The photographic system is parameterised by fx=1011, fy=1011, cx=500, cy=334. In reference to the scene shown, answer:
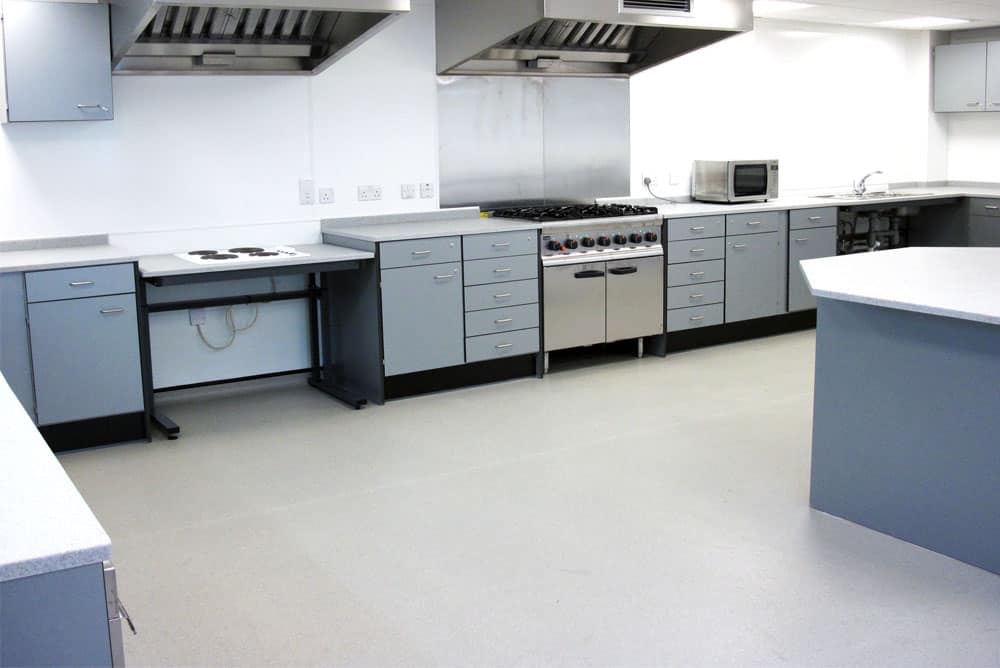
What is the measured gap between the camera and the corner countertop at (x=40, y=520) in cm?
140

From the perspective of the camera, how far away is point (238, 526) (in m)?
3.63

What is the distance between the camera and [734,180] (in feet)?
22.2

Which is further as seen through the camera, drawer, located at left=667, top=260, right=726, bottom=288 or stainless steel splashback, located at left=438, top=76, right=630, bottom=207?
drawer, located at left=667, top=260, right=726, bottom=288

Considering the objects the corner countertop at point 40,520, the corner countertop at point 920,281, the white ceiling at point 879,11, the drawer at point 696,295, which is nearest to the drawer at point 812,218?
the drawer at point 696,295

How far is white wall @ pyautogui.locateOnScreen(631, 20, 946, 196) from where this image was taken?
6.89m

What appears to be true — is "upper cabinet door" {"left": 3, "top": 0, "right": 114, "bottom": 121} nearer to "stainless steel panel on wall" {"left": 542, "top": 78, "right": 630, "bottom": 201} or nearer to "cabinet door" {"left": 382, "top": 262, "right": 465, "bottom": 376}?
"cabinet door" {"left": 382, "top": 262, "right": 465, "bottom": 376}

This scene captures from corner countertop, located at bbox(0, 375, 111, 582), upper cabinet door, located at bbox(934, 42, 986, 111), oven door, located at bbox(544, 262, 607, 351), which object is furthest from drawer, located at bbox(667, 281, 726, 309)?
corner countertop, located at bbox(0, 375, 111, 582)

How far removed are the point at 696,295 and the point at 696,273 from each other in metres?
0.14

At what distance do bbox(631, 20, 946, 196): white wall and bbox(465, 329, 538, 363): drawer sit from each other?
1.68 meters

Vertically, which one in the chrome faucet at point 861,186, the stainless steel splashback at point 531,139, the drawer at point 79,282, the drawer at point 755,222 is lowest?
the drawer at point 79,282

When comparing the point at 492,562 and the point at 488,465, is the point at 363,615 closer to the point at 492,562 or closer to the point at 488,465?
the point at 492,562

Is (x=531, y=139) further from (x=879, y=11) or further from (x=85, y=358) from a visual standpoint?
(x=85, y=358)

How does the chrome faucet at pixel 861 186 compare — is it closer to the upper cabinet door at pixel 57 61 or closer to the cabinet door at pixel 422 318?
the cabinet door at pixel 422 318

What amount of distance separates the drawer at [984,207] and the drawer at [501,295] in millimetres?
4051
